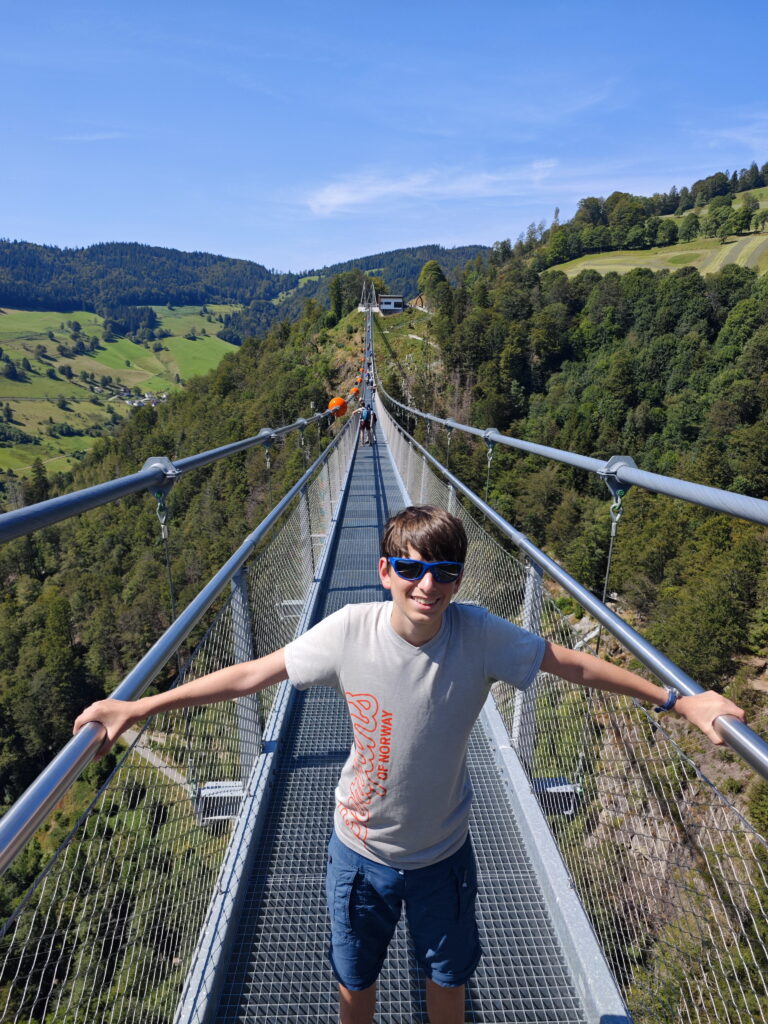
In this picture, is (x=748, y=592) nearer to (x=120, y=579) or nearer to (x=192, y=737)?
(x=192, y=737)

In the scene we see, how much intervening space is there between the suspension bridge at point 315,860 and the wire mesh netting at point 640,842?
13mm

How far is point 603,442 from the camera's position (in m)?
57.8

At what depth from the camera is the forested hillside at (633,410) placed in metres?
32.4

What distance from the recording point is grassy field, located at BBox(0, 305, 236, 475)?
10288 centimetres

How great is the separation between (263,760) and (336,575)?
8.14 ft

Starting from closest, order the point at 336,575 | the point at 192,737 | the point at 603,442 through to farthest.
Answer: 1. the point at 192,737
2. the point at 336,575
3. the point at 603,442

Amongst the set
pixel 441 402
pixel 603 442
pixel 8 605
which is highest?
pixel 441 402

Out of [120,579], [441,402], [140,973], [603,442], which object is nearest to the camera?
[140,973]

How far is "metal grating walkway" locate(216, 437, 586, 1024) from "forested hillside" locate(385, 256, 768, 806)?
86.9 ft

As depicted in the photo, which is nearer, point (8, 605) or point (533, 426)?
point (8, 605)

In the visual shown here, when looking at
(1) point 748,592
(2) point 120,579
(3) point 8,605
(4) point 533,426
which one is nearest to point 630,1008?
(1) point 748,592

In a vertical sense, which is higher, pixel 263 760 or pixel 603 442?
pixel 263 760

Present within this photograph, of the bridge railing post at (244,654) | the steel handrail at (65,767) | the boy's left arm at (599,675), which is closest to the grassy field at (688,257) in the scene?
the bridge railing post at (244,654)

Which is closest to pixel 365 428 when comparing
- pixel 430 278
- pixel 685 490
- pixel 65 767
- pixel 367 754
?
pixel 685 490
